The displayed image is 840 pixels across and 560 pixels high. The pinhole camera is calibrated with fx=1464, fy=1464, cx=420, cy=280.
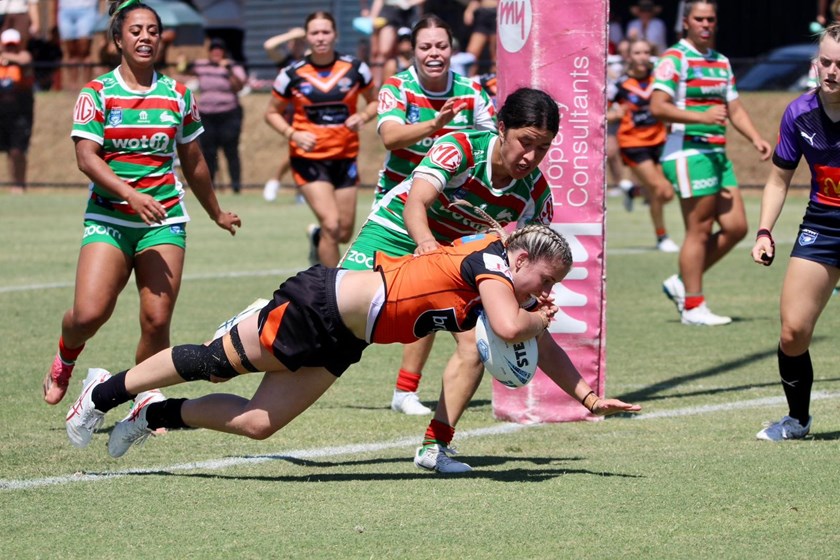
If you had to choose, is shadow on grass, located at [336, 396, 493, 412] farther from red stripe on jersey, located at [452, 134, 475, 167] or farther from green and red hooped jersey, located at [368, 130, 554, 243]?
red stripe on jersey, located at [452, 134, 475, 167]

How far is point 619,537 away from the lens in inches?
202

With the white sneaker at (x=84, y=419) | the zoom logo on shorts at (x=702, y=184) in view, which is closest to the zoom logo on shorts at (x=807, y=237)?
the white sneaker at (x=84, y=419)

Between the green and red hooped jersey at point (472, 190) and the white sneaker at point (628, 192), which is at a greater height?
the green and red hooped jersey at point (472, 190)

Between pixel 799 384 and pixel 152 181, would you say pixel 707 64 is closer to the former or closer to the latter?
pixel 799 384

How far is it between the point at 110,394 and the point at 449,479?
1.51 metres

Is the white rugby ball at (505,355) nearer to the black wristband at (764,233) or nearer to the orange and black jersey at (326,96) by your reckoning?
the black wristband at (764,233)

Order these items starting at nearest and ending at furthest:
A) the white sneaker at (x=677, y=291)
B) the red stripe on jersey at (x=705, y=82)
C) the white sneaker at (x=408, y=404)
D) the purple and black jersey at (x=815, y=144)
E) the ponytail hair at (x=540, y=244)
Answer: the ponytail hair at (x=540, y=244)
the purple and black jersey at (x=815, y=144)
the white sneaker at (x=408, y=404)
the red stripe on jersey at (x=705, y=82)
the white sneaker at (x=677, y=291)

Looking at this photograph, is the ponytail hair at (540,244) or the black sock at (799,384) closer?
the ponytail hair at (540,244)

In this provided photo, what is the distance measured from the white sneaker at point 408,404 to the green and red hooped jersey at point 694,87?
4.40 meters

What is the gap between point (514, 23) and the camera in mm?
7668

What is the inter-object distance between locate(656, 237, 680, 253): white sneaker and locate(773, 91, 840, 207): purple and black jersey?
10029 millimetres

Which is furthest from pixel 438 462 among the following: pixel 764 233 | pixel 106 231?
pixel 106 231

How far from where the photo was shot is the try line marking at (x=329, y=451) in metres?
6.15

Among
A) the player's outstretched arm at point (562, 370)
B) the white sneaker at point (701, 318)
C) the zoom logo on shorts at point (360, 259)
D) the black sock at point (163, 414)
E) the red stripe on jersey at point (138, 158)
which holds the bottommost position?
the white sneaker at point (701, 318)
